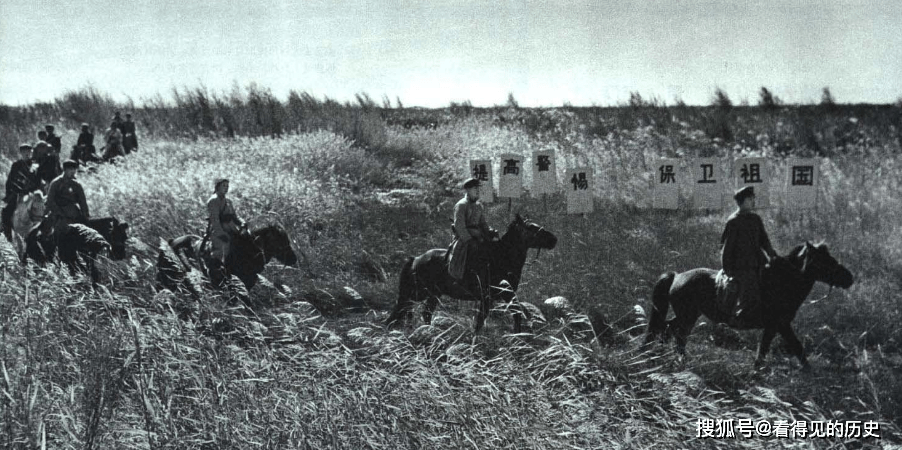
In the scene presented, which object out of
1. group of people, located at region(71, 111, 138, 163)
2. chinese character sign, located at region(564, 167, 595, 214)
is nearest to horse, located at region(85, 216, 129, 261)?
chinese character sign, located at region(564, 167, 595, 214)

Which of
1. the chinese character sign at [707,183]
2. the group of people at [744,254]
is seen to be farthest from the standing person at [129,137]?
the group of people at [744,254]

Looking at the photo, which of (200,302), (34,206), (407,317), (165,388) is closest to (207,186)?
(34,206)

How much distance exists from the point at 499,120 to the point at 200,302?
2220 centimetres

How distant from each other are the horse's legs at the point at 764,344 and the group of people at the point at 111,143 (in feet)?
51.9

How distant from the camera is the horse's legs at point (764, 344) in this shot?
7977 mm

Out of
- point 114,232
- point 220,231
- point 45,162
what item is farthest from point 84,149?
point 220,231

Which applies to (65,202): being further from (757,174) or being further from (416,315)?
(757,174)

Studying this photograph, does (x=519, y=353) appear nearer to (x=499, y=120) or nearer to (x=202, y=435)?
(x=202, y=435)

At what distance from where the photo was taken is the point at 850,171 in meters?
14.0

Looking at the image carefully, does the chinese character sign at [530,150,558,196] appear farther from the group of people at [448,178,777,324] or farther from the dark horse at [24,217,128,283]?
the dark horse at [24,217,128,283]

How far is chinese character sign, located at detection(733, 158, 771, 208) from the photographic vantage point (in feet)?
32.7

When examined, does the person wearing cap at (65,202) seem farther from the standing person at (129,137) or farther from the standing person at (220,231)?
the standing person at (129,137)

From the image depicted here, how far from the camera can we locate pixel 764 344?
317 inches

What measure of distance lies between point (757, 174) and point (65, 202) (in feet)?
28.6
